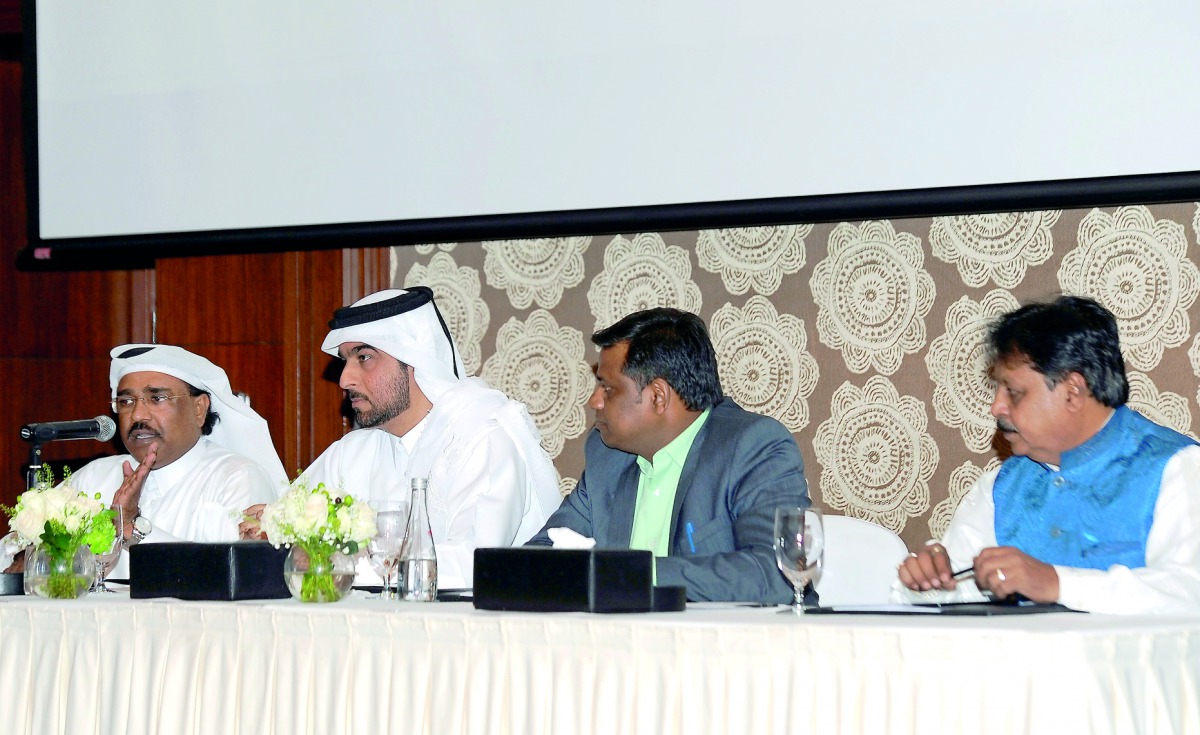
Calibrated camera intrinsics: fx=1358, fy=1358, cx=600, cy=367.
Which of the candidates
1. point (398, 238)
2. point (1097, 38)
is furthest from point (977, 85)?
point (398, 238)

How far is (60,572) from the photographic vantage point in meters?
2.83

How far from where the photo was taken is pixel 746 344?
4.19m

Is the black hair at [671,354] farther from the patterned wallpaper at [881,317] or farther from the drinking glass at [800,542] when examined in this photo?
the drinking glass at [800,542]

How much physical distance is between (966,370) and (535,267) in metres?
1.46

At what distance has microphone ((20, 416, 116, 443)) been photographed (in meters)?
3.49

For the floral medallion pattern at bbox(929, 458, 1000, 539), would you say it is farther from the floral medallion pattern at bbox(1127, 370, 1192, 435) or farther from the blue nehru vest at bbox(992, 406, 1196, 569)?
the blue nehru vest at bbox(992, 406, 1196, 569)

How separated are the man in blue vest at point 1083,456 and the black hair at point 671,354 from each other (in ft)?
2.72

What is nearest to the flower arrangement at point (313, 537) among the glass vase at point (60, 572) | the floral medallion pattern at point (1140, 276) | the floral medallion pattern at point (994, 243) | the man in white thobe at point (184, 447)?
the glass vase at point (60, 572)

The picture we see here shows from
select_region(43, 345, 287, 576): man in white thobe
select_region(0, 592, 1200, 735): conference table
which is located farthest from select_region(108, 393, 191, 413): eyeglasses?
select_region(0, 592, 1200, 735): conference table

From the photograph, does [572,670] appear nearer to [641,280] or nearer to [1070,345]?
[1070,345]

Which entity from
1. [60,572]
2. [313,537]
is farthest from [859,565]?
[60,572]

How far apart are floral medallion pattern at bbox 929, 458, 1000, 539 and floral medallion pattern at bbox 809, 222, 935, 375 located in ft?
1.16

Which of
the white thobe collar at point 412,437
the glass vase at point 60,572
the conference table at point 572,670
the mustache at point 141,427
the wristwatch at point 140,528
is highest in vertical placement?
the mustache at point 141,427

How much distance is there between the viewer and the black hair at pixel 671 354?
3432 millimetres
